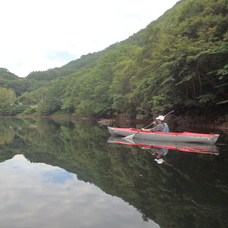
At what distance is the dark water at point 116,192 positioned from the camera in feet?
12.5

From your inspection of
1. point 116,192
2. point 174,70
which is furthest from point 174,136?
point 174,70

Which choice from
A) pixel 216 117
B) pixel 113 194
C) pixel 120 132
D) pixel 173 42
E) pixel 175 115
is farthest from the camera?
pixel 175 115

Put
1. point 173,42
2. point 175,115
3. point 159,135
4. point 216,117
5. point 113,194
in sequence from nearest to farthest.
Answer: point 113,194, point 159,135, point 173,42, point 216,117, point 175,115

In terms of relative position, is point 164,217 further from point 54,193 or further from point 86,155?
point 86,155

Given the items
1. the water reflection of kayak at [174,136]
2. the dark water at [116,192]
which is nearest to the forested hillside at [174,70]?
the water reflection of kayak at [174,136]

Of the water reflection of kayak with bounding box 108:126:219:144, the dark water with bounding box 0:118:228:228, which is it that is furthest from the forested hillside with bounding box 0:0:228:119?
the dark water with bounding box 0:118:228:228

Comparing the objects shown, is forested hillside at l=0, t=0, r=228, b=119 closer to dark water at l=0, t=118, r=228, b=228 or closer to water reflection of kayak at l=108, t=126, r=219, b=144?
water reflection of kayak at l=108, t=126, r=219, b=144

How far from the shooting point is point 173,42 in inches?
730

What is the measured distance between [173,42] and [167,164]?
46.9 feet

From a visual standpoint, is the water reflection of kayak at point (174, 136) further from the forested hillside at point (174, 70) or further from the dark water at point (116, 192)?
the forested hillside at point (174, 70)

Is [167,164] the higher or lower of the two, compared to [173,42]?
lower

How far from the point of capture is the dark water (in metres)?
3.79

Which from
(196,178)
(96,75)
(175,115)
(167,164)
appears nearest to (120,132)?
(167,164)

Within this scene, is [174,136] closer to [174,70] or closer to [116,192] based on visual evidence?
[116,192]
